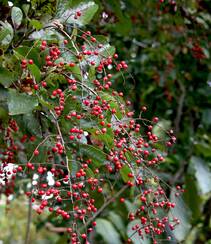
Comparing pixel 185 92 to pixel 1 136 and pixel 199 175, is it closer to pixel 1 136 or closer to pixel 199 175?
pixel 199 175

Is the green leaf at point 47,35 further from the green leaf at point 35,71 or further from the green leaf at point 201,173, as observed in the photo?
the green leaf at point 201,173

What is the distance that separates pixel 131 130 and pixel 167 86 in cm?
154

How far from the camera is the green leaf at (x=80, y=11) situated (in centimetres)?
121

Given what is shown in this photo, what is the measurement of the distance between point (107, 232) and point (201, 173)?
0.46 metres

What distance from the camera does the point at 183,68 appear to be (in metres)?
2.74

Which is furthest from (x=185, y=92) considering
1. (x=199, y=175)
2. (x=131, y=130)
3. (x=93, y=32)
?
(x=131, y=130)

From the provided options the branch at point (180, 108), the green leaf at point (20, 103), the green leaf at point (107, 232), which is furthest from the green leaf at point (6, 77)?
the branch at point (180, 108)

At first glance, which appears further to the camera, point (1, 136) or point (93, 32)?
point (93, 32)

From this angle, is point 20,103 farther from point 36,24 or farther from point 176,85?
point 176,85

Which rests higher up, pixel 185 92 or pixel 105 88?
pixel 105 88

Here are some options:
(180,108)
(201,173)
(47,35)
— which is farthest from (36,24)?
(180,108)

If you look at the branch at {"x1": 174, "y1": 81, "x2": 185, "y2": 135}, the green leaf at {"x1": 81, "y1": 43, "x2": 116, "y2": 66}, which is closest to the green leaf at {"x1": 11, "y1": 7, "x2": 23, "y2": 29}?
the green leaf at {"x1": 81, "y1": 43, "x2": 116, "y2": 66}

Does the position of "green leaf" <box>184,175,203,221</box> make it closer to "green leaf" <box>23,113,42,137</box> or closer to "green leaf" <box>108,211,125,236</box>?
"green leaf" <box>108,211,125,236</box>

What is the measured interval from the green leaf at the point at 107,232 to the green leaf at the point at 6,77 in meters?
Answer: 1.30
